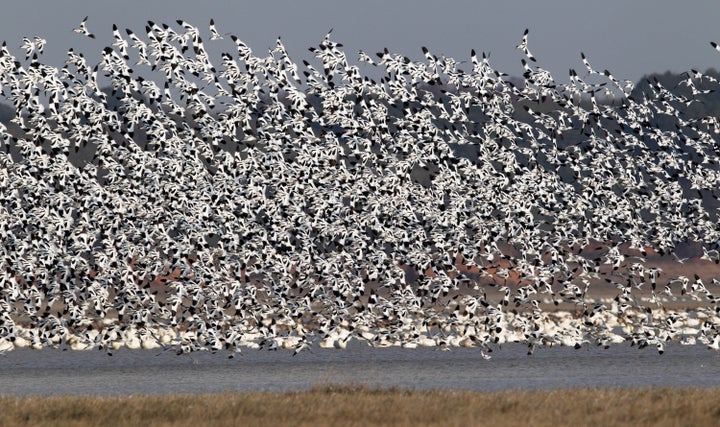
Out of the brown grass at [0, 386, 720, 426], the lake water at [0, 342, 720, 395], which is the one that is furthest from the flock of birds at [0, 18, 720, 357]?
the brown grass at [0, 386, 720, 426]

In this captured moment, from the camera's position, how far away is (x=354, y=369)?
1967 inches

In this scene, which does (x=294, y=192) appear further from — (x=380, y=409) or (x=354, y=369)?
(x=380, y=409)

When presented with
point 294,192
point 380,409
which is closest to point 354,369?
point 294,192

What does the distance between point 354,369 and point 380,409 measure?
976 inches

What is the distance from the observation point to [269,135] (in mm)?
48938

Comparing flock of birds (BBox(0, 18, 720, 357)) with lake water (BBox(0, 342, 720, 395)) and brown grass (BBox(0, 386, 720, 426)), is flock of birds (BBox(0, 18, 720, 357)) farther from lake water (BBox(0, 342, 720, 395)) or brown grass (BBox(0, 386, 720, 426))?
brown grass (BBox(0, 386, 720, 426))

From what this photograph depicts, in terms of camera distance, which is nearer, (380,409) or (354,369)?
(380,409)

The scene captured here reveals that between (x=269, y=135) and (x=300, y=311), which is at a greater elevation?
(x=269, y=135)

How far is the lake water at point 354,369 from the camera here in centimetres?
4069

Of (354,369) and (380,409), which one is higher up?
(354,369)

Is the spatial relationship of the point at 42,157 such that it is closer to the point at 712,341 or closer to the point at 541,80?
the point at 541,80

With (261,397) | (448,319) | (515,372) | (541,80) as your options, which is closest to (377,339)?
(448,319)

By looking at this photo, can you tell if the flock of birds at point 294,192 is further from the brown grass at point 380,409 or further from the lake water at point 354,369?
the brown grass at point 380,409

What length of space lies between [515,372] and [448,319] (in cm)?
468
